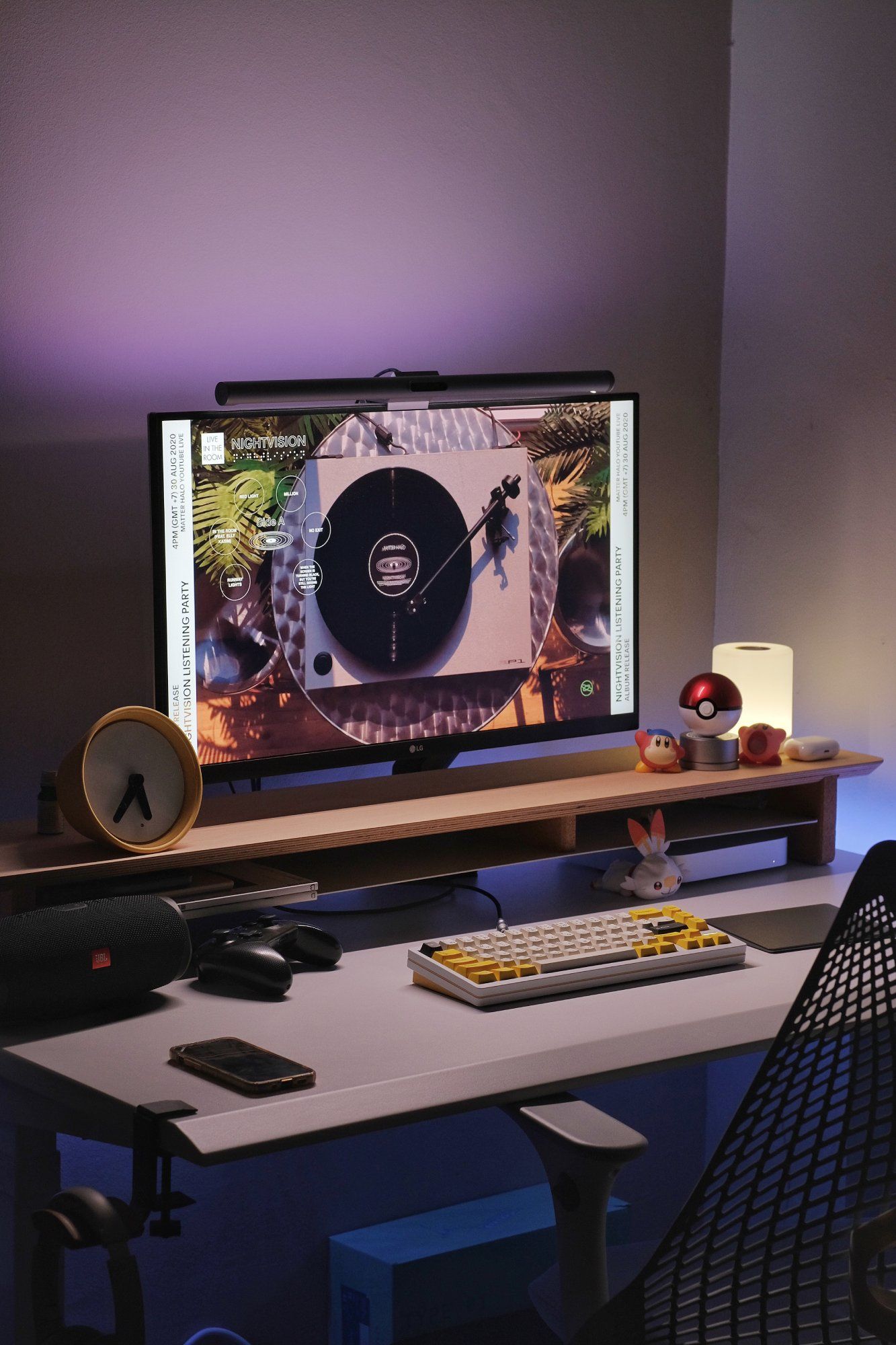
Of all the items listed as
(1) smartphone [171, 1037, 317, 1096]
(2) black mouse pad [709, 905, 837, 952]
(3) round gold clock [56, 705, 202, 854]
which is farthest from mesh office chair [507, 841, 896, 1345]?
(3) round gold clock [56, 705, 202, 854]

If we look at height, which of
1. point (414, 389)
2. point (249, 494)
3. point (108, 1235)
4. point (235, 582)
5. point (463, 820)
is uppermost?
point (414, 389)

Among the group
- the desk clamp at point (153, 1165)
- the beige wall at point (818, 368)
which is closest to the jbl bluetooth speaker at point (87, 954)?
the desk clamp at point (153, 1165)

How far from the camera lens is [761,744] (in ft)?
6.47

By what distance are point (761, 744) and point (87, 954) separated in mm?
984

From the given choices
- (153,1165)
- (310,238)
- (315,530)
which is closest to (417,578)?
(315,530)

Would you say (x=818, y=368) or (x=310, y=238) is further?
(x=818, y=368)

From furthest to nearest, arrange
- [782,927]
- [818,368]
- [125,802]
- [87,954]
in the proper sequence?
[818,368] < [782,927] < [125,802] < [87,954]

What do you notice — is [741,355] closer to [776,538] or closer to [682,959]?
[776,538]

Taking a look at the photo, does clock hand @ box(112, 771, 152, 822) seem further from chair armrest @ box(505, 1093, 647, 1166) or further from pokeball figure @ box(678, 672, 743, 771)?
pokeball figure @ box(678, 672, 743, 771)

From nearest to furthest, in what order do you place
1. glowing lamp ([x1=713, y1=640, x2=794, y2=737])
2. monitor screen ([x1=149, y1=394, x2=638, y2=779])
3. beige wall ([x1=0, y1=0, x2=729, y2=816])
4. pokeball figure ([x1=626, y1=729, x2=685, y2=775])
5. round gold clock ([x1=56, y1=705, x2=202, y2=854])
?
round gold clock ([x1=56, y1=705, x2=202, y2=854]) → monitor screen ([x1=149, y1=394, x2=638, y2=779]) → beige wall ([x1=0, y1=0, x2=729, y2=816]) → pokeball figure ([x1=626, y1=729, x2=685, y2=775]) → glowing lamp ([x1=713, y1=640, x2=794, y2=737])

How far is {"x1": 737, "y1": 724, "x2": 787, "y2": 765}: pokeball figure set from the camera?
77.5 inches

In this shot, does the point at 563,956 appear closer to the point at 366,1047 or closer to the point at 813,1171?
the point at 366,1047

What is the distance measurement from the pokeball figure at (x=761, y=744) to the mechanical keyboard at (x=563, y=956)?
1.39 ft

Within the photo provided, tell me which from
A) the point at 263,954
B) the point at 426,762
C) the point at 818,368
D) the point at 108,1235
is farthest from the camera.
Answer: the point at 818,368
